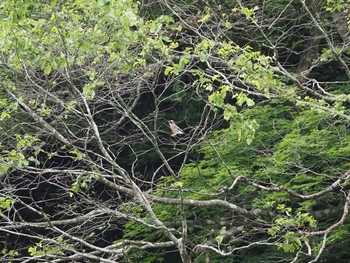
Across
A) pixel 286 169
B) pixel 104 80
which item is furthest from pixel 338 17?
pixel 104 80

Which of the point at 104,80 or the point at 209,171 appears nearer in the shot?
the point at 104,80

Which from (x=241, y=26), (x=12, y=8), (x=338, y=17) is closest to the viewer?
(x=12, y=8)

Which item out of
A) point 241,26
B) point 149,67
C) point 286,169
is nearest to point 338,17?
point 241,26

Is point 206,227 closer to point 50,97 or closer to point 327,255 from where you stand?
point 327,255

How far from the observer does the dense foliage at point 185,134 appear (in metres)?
6.22

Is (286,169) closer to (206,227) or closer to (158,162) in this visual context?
(206,227)

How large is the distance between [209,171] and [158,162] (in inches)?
141

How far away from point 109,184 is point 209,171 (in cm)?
173

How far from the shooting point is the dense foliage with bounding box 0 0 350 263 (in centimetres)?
622

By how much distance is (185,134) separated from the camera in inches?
344

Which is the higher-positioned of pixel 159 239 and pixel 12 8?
A: pixel 12 8

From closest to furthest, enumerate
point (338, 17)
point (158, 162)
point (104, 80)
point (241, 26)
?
point (104, 80) < point (338, 17) < point (241, 26) < point (158, 162)

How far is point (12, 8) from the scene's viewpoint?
19.1 ft

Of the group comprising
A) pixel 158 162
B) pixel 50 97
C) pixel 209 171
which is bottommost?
pixel 158 162
